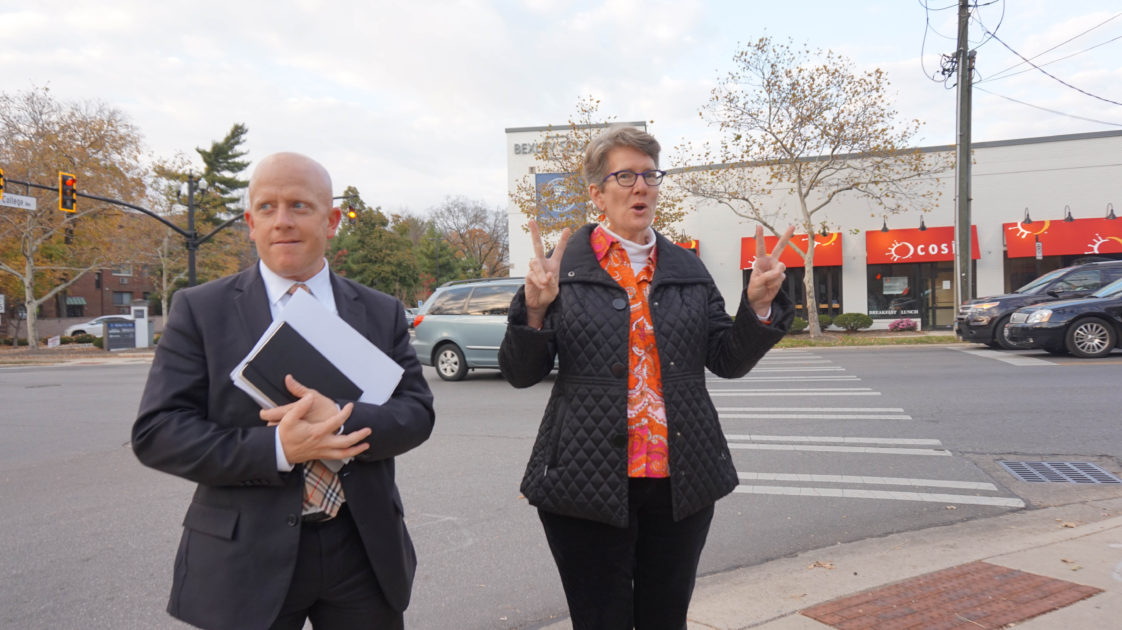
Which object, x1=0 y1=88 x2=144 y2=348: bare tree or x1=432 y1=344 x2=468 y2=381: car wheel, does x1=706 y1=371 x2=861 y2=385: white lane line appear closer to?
x1=432 y1=344 x2=468 y2=381: car wheel

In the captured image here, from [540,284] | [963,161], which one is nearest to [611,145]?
[540,284]

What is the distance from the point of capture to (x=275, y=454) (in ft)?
5.35

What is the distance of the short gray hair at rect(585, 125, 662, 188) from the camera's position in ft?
7.63

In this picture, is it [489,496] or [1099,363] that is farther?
[1099,363]

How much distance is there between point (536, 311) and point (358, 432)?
0.79m

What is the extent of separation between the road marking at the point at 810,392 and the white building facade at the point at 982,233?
1389 centimetres

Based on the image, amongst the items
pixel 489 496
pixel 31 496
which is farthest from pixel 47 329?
→ pixel 489 496

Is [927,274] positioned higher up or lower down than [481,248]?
lower down

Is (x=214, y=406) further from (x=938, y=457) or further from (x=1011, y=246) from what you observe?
(x=1011, y=246)

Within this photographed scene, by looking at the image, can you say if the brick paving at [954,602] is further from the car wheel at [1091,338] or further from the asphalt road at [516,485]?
the car wheel at [1091,338]

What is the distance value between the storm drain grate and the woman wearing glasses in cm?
484

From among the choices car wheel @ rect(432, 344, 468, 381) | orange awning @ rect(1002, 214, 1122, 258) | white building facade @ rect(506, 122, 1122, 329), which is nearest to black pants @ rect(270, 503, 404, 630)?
car wheel @ rect(432, 344, 468, 381)

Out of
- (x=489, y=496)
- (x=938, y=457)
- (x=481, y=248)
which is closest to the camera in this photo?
(x=489, y=496)

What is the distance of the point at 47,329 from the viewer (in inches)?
1705
